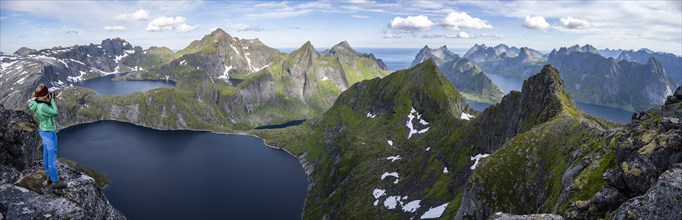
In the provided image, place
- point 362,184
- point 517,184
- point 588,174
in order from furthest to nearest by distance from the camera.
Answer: point 362,184
point 517,184
point 588,174

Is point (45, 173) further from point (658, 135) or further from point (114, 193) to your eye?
point (114, 193)

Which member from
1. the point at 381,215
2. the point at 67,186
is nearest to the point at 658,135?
the point at 67,186

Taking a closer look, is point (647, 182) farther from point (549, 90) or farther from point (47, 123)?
point (549, 90)

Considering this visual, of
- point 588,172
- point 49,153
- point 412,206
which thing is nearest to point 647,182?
point 588,172

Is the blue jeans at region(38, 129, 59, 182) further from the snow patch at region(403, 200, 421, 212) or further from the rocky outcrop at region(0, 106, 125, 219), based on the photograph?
the snow patch at region(403, 200, 421, 212)

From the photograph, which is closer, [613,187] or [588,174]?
[613,187]
